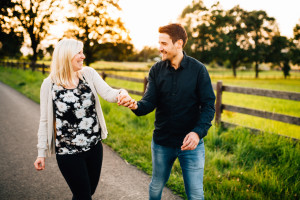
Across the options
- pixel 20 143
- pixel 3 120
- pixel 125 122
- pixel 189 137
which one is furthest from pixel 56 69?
pixel 3 120

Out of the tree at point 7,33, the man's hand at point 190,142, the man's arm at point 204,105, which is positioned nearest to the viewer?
the man's hand at point 190,142

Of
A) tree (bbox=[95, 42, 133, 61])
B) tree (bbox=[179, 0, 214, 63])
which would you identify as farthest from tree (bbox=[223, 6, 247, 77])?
tree (bbox=[95, 42, 133, 61])

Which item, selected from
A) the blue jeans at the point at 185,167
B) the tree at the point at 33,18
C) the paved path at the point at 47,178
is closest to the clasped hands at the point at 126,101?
the blue jeans at the point at 185,167

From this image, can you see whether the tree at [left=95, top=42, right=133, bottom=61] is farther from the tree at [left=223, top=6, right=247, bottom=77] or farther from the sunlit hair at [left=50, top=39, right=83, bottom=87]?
the sunlit hair at [left=50, top=39, right=83, bottom=87]

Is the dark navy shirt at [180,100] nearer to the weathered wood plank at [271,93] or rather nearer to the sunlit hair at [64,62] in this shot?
the sunlit hair at [64,62]

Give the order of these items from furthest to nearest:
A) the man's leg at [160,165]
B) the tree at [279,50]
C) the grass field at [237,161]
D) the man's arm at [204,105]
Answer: the tree at [279,50], the grass field at [237,161], the man's leg at [160,165], the man's arm at [204,105]

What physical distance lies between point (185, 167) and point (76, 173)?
3.38ft

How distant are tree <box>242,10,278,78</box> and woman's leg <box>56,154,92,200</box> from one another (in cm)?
4557

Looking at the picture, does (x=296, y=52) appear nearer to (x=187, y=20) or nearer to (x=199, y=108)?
(x=187, y=20)

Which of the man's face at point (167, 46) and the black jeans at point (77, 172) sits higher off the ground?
→ the man's face at point (167, 46)

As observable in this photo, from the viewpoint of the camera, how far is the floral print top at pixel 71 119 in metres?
2.20

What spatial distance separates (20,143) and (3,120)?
2404mm

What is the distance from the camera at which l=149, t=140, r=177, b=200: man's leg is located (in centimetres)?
230

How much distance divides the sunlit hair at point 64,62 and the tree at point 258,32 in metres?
45.4
